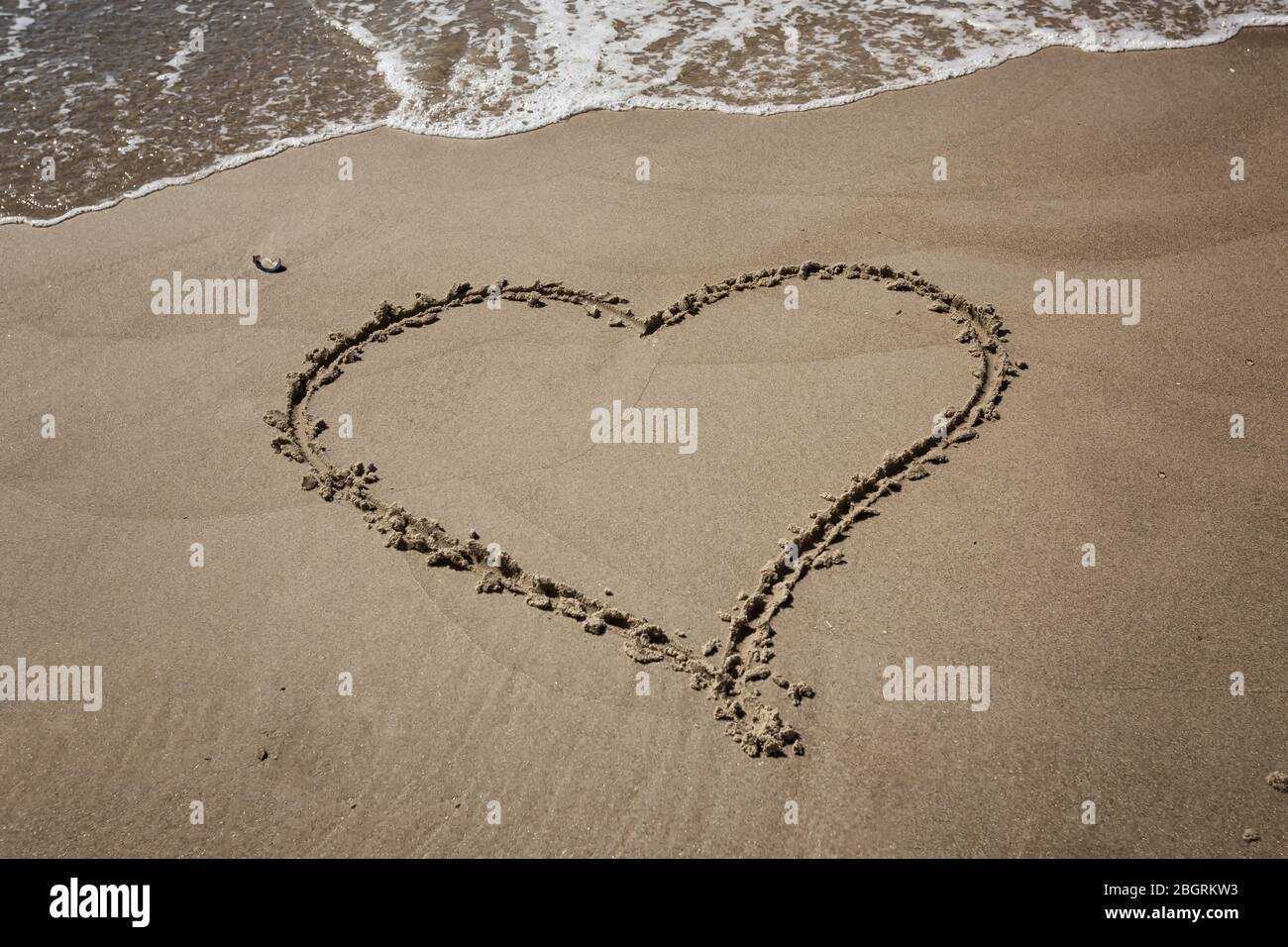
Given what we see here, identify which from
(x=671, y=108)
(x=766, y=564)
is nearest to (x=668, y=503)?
(x=766, y=564)

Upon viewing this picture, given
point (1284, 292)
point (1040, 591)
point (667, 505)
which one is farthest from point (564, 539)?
point (1284, 292)

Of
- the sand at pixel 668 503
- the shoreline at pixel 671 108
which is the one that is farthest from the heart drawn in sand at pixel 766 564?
the shoreline at pixel 671 108

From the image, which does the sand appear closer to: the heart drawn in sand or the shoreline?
the heart drawn in sand

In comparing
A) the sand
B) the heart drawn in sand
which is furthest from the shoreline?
the heart drawn in sand

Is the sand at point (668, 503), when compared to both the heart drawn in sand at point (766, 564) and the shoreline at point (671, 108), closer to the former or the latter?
the heart drawn in sand at point (766, 564)
